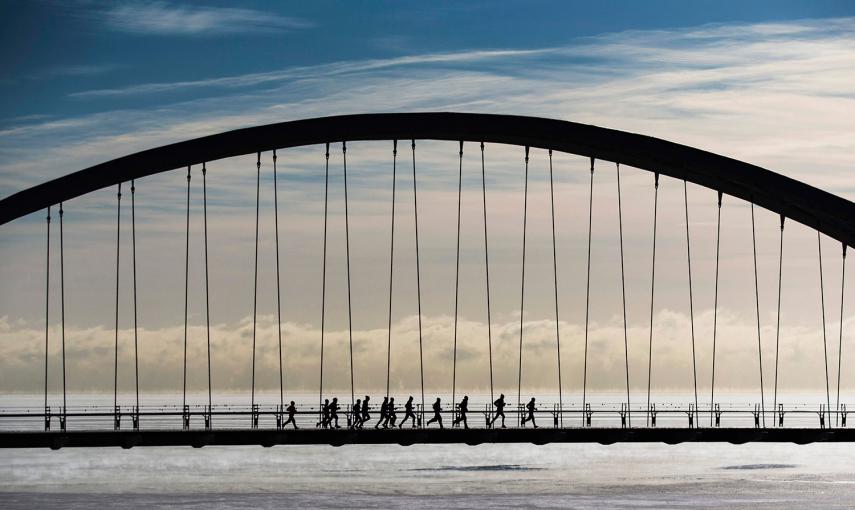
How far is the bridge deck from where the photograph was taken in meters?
37.1

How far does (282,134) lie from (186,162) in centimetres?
275

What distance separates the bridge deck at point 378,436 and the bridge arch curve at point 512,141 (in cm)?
666

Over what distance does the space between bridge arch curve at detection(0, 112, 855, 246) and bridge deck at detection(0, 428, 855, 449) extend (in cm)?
666

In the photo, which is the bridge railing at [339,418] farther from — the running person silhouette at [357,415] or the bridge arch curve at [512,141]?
the bridge arch curve at [512,141]

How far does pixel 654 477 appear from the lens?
3004 inches

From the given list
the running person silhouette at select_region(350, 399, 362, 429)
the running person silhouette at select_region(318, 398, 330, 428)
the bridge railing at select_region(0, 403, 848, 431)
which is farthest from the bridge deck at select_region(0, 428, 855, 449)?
the running person silhouette at select_region(350, 399, 362, 429)

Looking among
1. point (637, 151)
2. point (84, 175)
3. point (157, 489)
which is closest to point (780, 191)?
point (637, 151)

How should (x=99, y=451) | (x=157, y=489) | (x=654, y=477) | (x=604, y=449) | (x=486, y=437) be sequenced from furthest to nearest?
(x=604, y=449) → (x=99, y=451) → (x=654, y=477) → (x=157, y=489) → (x=486, y=437)

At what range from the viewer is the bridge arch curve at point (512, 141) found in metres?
40.5

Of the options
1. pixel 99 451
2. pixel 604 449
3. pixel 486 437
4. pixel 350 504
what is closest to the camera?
pixel 486 437

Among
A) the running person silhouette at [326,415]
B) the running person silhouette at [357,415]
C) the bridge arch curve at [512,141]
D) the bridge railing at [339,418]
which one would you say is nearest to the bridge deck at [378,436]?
the bridge railing at [339,418]

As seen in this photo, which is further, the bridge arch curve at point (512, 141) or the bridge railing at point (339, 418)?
the bridge arch curve at point (512, 141)

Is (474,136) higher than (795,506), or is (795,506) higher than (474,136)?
(474,136)

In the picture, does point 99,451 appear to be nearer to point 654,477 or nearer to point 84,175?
point 654,477
